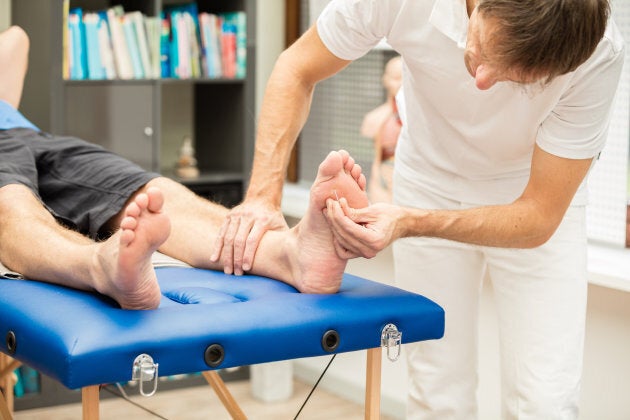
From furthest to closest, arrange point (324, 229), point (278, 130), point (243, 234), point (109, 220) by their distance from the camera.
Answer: point (109, 220), point (278, 130), point (243, 234), point (324, 229)

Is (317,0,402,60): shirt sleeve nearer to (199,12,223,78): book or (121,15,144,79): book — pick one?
(121,15,144,79): book

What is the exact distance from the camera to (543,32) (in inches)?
55.0

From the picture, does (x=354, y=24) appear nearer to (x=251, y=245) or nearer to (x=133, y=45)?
(x=251, y=245)

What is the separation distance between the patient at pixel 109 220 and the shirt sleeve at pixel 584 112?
1.20ft

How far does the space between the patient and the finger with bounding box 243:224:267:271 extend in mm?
12

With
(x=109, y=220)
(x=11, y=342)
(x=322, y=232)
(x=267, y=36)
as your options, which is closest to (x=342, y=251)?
(x=322, y=232)

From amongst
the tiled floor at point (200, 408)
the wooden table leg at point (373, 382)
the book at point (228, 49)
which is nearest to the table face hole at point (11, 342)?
the wooden table leg at point (373, 382)

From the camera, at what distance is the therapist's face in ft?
4.73

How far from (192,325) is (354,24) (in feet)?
2.41

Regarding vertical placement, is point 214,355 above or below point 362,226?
below

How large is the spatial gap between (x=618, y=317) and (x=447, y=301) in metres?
0.75

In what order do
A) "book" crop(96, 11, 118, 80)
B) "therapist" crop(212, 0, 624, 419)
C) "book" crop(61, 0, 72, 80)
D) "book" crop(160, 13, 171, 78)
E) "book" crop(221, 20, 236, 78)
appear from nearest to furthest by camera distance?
"therapist" crop(212, 0, 624, 419) → "book" crop(61, 0, 72, 80) → "book" crop(96, 11, 118, 80) → "book" crop(160, 13, 171, 78) → "book" crop(221, 20, 236, 78)

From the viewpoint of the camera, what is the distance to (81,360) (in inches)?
51.6

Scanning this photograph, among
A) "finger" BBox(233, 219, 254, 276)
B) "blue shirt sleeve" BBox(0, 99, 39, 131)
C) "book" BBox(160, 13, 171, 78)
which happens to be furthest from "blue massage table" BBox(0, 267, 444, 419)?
"book" BBox(160, 13, 171, 78)
